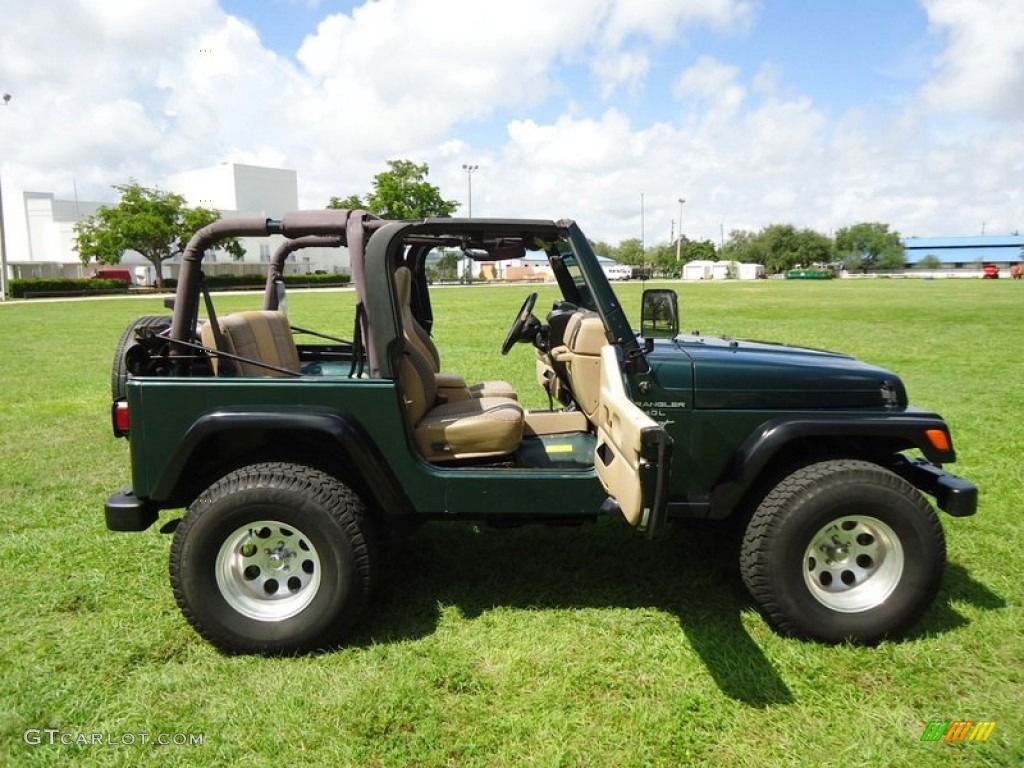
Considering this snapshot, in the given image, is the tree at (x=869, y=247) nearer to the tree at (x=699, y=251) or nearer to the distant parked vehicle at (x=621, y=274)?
the tree at (x=699, y=251)

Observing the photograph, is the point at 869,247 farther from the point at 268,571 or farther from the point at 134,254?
the point at 268,571

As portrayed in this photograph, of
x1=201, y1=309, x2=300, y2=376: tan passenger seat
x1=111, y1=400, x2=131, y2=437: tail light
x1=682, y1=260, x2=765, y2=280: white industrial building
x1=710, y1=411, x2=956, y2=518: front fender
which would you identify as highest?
x1=682, y1=260, x2=765, y2=280: white industrial building

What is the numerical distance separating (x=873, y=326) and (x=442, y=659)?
1724cm

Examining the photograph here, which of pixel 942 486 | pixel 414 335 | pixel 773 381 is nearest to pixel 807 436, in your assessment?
pixel 773 381

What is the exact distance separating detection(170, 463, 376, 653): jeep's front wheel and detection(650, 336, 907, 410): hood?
5.14 feet

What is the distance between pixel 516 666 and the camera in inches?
118

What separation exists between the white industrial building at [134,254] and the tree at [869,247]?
82429 mm

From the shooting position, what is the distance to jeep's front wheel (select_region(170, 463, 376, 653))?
3.01 meters

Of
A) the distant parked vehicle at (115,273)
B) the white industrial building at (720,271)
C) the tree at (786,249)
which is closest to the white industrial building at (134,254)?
the distant parked vehicle at (115,273)

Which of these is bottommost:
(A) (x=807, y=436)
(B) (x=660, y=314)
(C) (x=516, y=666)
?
(C) (x=516, y=666)

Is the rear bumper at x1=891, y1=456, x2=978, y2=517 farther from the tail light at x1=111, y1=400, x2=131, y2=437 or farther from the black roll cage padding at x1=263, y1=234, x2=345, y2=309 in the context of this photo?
the tail light at x1=111, y1=400, x2=131, y2=437

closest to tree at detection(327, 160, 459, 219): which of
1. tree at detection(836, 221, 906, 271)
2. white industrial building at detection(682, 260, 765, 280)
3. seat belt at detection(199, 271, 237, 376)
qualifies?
white industrial building at detection(682, 260, 765, 280)

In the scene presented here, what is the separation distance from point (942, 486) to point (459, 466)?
2207 mm

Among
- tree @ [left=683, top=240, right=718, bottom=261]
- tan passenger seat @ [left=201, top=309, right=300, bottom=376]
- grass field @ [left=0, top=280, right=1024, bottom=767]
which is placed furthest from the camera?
tree @ [left=683, top=240, right=718, bottom=261]
